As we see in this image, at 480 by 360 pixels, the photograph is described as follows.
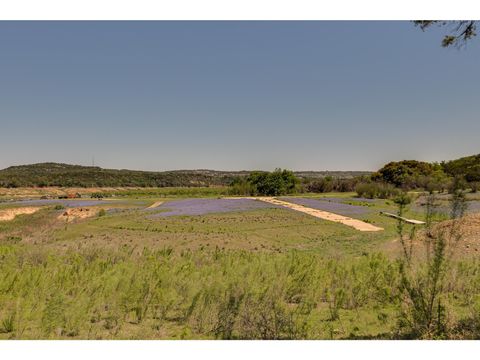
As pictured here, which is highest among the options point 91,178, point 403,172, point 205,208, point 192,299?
point 403,172

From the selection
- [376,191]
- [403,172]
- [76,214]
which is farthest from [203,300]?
[403,172]

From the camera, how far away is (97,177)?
101 meters

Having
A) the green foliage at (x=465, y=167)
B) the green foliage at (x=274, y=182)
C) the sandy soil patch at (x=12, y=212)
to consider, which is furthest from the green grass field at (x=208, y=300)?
the green foliage at (x=274, y=182)

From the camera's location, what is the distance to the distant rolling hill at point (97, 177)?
85500 mm

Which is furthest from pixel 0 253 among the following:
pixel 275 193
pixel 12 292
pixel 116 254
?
pixel 275 193

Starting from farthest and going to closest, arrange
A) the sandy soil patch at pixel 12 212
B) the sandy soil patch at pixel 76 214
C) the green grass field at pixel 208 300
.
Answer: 1. the sandy soil patch at pixel 12 212
2. the sandy soil patch at pixel 76 214
3. the green grass field at pixel 208 300

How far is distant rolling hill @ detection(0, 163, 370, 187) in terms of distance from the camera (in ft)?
281

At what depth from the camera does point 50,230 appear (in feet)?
66.6

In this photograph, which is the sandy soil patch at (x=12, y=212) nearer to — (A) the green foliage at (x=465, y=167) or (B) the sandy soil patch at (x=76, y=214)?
(B) the sandy soil patch at (x=76, y=214)

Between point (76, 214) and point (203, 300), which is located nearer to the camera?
point (203, 300)

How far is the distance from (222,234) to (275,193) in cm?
4226

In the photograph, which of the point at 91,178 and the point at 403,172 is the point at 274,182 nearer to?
the point at 403,172

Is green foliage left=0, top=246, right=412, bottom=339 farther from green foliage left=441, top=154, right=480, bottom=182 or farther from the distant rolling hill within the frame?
the distant rolling hill

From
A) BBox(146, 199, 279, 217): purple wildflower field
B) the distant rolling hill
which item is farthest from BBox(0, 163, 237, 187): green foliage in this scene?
BBox(146, 199, 279, 217): purple wildflower field
